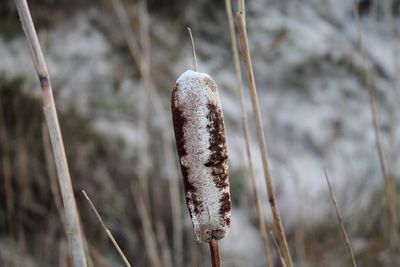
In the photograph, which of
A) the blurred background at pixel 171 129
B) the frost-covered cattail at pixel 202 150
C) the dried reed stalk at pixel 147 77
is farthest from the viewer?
the blurred background at pixel 171 129

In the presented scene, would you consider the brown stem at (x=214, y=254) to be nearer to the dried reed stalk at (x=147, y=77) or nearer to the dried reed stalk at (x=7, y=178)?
the dried reed stalk at (x=147, y=77)

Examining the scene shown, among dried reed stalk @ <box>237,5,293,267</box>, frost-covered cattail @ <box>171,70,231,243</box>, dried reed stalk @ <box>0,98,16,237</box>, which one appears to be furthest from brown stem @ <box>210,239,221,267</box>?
dried reed stalk @ <box>0,98,16,237</box>

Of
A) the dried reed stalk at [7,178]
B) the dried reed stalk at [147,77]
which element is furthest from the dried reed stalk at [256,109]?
the dried reed stalk at [7,178]

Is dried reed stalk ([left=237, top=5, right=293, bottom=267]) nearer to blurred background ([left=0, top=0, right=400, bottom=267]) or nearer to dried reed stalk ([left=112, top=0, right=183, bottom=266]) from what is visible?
dried reed stalk ([left=112, top=0, right=183, bottom=266])

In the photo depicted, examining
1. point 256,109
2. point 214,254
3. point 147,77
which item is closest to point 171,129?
point 147,77

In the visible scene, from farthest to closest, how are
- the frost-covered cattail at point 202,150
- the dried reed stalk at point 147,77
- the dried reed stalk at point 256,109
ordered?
the dried reed stalk at point 147,77 → the dried reed stalk at point 256,109 → the frost-covered cattail at point 202,150
